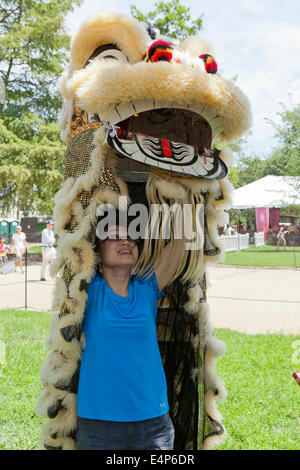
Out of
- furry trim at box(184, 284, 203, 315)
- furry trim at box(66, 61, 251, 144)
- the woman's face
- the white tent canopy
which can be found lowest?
furry trim at box(184, 284, 203, 315)

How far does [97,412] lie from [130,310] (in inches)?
17.1

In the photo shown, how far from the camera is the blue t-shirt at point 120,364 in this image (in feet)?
5.78

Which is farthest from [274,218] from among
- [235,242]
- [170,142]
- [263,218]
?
[170,142]

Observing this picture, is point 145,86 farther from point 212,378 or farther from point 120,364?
point 212,378

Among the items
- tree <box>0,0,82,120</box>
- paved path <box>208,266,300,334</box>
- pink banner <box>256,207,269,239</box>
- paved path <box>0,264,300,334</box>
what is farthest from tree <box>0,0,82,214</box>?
pink banner <box>256,207,269,239</box>

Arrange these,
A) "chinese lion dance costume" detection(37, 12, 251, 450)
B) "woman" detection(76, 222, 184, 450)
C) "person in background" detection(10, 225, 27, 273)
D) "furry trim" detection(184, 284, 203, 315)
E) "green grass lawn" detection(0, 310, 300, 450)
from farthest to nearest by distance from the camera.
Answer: "person in background" detection(10, 225, 27, 273) → "green grass lawn" detection(0, 310, 300, 450) → "furry trim" detection(184, 284, 203, 315) → "chinese lion dance costume" detection(37, 12, 251, 450) → "woman" detection(76, 222, 184, 450)

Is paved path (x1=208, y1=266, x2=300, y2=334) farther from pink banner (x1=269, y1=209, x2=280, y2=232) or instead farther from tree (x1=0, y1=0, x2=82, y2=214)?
pink banner (x1=269, y1=209, x2=280, y2=232)

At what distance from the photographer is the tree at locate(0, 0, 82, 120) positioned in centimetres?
1352

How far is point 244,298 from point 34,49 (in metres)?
11.2

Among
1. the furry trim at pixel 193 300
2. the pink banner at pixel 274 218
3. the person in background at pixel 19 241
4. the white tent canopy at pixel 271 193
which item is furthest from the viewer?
the pink banner at pixel 274 218

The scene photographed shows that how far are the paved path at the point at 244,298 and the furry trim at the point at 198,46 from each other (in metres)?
4.62

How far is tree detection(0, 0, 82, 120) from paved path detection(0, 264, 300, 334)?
6537mm

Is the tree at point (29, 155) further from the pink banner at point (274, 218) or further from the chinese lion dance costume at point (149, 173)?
the pink banner at point (274, 218)

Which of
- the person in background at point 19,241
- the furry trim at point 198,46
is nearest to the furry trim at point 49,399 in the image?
the furry trim at point 198,46
